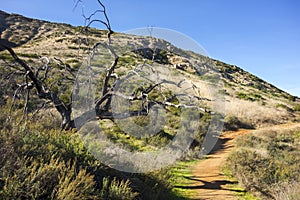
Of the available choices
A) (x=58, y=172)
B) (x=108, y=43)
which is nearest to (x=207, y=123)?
(x=108, y=43)

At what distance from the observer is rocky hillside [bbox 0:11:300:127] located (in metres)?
27.2

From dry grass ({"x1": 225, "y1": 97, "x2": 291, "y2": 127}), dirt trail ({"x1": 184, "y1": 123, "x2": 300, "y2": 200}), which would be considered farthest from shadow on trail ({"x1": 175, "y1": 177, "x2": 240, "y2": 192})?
dry grass ({"x1": 225, "y1": 97, "x2": 291, "y2": 127})

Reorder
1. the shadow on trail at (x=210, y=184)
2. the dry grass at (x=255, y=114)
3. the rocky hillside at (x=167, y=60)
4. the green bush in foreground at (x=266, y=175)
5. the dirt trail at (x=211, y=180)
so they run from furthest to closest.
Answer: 1. the rocky hillside at (x=167, y=60)
2. the dry grass at (x=255, y=114)
3. the shadow on trail at (x=210, y=184)
4. the dirt trail at (x=211, y=180)
5. the green bush in foreground at (x=266, y=175)

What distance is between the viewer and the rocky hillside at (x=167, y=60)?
2717cm

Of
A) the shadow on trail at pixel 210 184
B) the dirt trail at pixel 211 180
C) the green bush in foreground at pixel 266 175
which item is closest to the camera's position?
the green bush in foreground at pixel 266 175

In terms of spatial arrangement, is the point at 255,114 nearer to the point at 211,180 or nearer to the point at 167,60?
the point at 211,180

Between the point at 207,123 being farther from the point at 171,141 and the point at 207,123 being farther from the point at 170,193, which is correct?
the point at 170,193

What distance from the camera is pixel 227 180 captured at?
9.65 m

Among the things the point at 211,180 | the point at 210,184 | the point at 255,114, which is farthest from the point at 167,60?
the point at 210,184

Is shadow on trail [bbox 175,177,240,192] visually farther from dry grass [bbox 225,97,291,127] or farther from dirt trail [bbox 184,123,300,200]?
dry grass [bbox 225,97,291,127]

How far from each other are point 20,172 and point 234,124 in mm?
22433

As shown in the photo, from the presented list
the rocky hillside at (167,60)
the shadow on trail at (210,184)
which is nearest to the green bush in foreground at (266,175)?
the shadow on trail at (210,184)

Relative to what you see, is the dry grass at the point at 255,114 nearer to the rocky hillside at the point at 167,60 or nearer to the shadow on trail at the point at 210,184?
the rocky hillside at the point at 167,60

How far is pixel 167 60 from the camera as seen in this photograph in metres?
46.0
